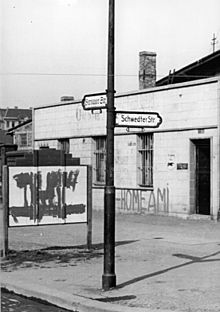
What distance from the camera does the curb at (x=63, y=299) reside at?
8.45 m

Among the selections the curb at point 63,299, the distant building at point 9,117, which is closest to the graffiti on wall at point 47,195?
the curb at point 63,299

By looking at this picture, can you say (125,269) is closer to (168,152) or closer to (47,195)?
(47,195)

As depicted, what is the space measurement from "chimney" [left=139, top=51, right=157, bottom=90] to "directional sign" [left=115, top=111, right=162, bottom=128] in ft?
65.9

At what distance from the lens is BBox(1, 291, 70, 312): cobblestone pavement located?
28.7 ft

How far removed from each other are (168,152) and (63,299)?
15.2m

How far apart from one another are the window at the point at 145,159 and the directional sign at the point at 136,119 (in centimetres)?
1473

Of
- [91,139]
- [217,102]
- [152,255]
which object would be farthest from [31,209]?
[91,139]

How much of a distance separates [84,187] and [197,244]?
9.83ft

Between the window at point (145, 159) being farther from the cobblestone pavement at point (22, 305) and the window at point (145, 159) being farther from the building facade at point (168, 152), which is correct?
the cobblestone pavement at point (22, 305)

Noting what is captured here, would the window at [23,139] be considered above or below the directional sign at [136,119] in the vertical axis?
above

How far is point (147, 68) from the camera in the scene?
30.5m

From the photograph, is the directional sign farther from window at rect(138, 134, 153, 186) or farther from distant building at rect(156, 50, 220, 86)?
distant building at rect(156, 50, 220, 86)

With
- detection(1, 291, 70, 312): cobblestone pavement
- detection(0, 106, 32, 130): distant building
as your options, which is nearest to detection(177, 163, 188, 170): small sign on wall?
detection(1, 291, 70, 312): cobblestone pavement

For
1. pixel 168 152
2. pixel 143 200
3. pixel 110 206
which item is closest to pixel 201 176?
pixel 168 152
